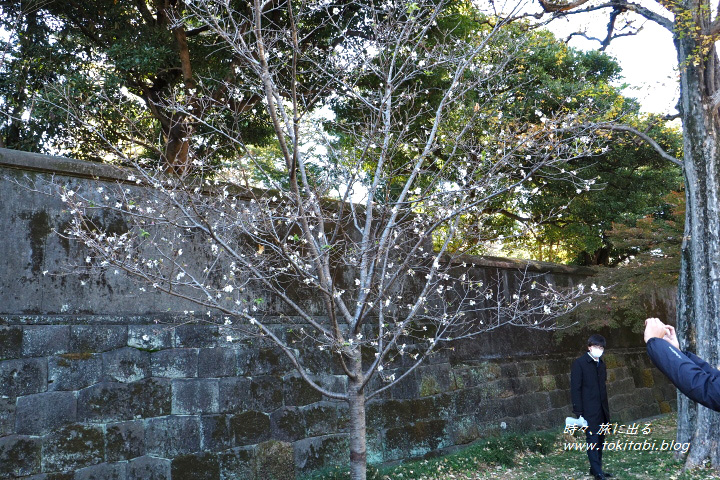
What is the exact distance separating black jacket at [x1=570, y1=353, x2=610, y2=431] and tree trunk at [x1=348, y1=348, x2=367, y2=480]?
9.79ft

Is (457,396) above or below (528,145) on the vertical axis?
below

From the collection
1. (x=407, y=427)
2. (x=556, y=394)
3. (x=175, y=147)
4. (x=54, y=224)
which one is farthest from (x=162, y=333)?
(x=556, y=394)

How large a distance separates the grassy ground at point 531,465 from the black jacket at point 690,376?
3.66 meters

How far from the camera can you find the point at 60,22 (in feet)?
31.5

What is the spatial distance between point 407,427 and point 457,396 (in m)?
1.02

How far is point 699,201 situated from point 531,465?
3615 mm

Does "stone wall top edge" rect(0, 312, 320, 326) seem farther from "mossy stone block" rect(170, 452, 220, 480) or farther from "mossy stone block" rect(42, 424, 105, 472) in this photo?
"mossy stone block" rect(170, 452, 220, 480)

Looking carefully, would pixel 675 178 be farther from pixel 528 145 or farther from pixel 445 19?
pixel 528 145

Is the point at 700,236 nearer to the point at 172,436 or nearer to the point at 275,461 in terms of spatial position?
the point at 275,461

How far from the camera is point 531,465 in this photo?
715 centimetres

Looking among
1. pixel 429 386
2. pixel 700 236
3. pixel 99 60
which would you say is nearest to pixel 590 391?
pixel 429 386

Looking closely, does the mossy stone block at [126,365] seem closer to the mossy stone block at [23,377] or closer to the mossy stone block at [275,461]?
the mossy stone block at [23,377]

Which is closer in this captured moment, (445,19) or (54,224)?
(54,224)

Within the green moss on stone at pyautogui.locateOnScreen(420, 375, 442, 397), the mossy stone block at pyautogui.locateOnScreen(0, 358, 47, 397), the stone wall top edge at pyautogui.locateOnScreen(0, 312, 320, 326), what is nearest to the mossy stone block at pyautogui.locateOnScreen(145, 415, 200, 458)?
the stone wall top edge at pyautogui.locateOnScreen(0, 312, 320, 326)
